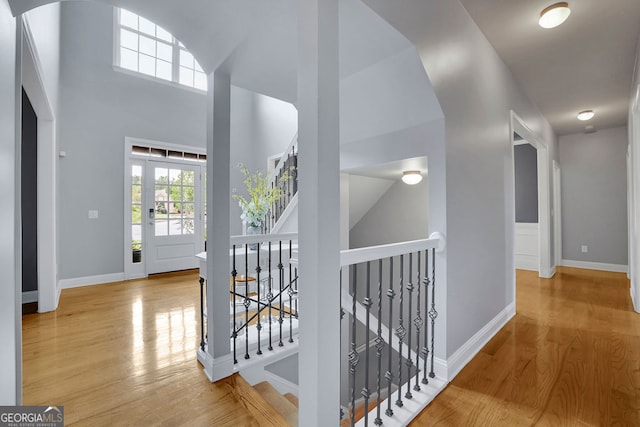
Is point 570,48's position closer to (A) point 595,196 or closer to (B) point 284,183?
(B) point 284,183

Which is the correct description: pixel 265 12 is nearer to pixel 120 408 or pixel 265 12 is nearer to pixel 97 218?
pixel 120 408

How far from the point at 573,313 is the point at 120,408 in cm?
378

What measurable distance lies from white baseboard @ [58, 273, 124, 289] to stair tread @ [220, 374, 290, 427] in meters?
3.40

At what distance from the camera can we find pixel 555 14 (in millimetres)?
1921

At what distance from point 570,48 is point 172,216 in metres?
5.39

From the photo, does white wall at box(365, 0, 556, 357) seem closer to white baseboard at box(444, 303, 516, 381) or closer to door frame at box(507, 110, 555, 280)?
white baseboard at box(444, 303, 516, 381)

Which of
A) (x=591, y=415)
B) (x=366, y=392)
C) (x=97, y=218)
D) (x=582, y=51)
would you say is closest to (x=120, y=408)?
(x=366, y=392)

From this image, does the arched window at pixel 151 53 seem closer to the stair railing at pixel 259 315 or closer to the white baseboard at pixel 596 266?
the stair railing at pixel 259 315

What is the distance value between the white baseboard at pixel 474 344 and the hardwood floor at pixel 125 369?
115 cm

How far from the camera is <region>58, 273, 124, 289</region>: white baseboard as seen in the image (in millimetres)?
3918

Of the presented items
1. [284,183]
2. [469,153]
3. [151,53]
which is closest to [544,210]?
[469,153]

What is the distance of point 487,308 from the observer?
7.55ft

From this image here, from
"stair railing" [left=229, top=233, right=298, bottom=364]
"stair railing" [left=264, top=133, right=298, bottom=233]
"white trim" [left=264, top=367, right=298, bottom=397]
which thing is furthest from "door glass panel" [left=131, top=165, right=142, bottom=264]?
"white trim" [left=264, top=367, right=298, bottom=397]

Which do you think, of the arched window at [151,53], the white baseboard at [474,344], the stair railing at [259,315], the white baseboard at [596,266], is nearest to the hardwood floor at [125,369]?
the stair railing at [259,315]
